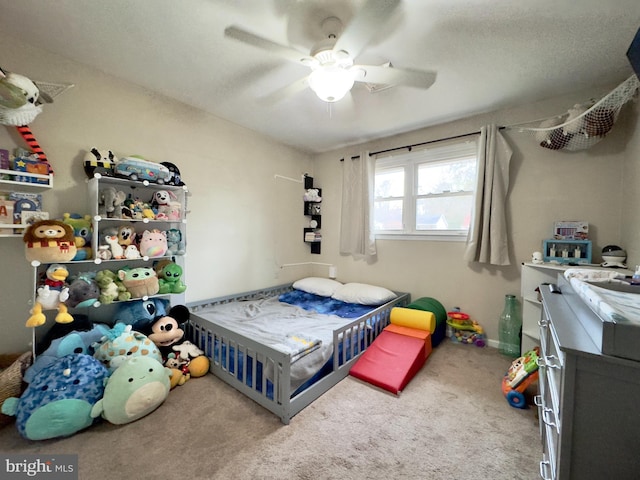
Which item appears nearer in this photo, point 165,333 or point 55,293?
point 55,293

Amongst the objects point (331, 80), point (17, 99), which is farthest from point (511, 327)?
A: point (17, 99)

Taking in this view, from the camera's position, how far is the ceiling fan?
117 centimetres

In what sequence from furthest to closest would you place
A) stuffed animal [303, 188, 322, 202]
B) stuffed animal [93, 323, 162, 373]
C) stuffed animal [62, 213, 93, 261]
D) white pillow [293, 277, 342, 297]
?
stuffed animal [303, 188, 322, 202]
white pillow [293, 277, 342, 297]
stuffed animal [62, 213, 93, 261]
stuffed animal [93, 323, 162, 373]

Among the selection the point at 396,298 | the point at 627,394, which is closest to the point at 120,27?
the point at 627,394

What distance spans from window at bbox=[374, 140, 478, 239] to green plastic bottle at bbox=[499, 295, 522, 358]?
30.2 inches

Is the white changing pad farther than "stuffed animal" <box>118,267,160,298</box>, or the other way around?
"stuffed animal" <box>118,267,160,298</box>

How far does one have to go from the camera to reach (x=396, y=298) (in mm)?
2871

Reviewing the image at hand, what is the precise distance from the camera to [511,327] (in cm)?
238

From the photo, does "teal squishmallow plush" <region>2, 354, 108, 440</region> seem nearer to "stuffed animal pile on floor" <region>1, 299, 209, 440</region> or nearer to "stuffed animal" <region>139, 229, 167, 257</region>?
"stuffed animal pile on floor" <region>1, 299, 209, 440</region>

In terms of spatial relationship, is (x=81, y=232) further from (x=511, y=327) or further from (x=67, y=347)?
(x=511, y=327)

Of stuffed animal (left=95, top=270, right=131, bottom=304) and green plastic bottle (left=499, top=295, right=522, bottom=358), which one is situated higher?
stuffed animal (left=95, top=270, right=131, bottom=304)

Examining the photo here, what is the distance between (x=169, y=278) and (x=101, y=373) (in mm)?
762

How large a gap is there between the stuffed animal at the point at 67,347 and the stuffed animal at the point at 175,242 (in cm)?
72

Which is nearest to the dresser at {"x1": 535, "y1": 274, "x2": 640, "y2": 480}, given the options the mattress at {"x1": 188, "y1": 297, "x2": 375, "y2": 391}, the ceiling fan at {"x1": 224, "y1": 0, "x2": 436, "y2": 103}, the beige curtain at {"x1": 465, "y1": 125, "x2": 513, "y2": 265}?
the mattress at {"x1": 188, "y1": 297, "x2": 375, "y2": 391}
